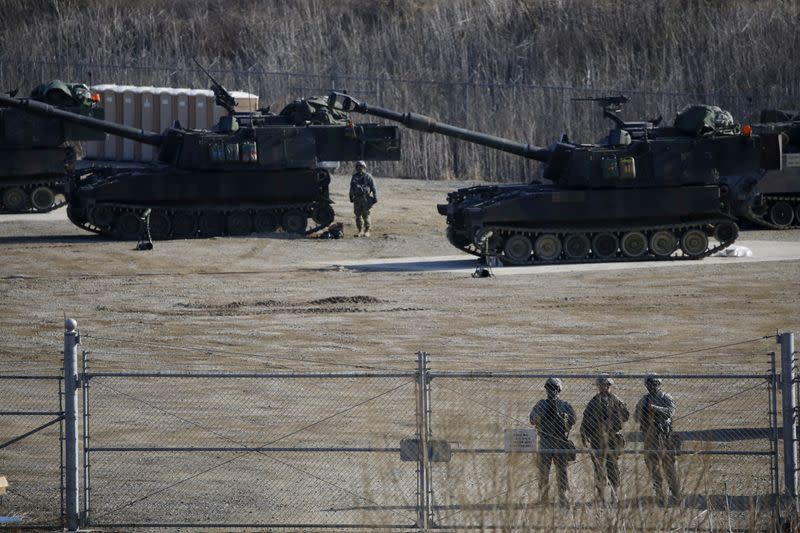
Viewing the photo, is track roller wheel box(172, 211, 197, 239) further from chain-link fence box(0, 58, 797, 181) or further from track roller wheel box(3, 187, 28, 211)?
chain-link fence box(0, 58, 797, 181)

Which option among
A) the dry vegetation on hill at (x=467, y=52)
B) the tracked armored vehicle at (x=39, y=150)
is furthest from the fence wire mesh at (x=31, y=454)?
the dry vegetation on hill at (x=467, y=52)

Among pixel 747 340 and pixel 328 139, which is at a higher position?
pixel 328 139

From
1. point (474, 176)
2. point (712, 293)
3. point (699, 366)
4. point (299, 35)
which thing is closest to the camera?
point (699, 366)

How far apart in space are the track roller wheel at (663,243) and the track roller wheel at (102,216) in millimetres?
11131

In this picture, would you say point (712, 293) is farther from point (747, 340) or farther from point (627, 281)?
point (747, 340)

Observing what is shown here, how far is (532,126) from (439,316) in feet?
73.7

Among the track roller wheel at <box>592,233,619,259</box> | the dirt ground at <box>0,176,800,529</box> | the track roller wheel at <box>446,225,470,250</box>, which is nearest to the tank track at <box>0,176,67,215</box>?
the dirt ground at <box>0,176,800,529</box>

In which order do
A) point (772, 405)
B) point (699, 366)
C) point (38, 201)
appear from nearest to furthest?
point (772, 405) → point (699, 366) → point (38, 201)

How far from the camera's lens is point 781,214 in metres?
31.5

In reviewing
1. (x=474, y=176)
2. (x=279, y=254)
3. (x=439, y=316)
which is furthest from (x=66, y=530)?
(x=474, y=176)

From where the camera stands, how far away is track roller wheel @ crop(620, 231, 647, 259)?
2594cm

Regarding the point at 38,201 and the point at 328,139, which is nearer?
the point at 328,139

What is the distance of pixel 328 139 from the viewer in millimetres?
30047

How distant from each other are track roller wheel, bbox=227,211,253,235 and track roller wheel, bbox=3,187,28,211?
256 inches
